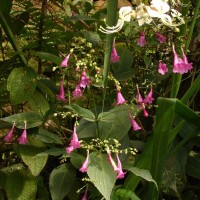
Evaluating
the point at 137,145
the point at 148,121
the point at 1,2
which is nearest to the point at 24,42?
the point at 1,2

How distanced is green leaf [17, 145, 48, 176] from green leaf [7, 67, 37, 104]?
0.15 meters

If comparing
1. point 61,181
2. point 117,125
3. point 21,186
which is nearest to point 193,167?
point 117,125

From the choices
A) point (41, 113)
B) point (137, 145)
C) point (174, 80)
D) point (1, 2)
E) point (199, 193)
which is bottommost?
point (199, 193)

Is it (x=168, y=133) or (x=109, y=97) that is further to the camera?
(x=109, y=97)

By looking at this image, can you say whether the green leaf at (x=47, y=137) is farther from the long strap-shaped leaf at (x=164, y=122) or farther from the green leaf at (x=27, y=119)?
the long strap-shaped leaf at (x=164, y=122)

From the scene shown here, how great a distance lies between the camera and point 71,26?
1769mm

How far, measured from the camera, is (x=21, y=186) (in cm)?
138

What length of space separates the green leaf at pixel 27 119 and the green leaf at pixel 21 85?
0.05m

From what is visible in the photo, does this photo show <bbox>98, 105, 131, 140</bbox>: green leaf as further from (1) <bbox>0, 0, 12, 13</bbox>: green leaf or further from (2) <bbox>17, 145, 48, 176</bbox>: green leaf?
(1) <bbox>0, 0, 12, 13</bbox>: green leaf

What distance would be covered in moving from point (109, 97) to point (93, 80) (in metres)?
0.26

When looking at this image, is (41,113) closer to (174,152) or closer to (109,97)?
(109,97)

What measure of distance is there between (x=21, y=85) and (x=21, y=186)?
321mm

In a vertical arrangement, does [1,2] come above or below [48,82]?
above

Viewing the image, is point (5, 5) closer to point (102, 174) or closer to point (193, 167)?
point (102, 174)
